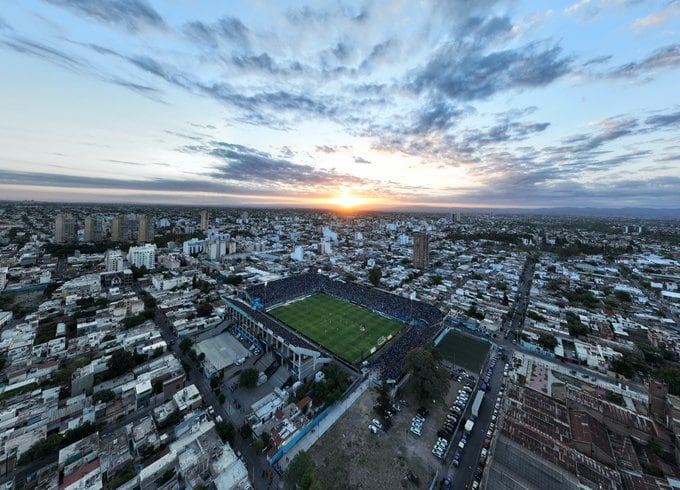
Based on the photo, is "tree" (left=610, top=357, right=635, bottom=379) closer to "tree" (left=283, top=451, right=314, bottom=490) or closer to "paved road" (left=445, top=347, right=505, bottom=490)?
"paved road" (left=445, top=347, right=505, bottom=490)

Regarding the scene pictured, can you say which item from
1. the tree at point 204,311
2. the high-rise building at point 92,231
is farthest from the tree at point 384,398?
the high-rise building at point 92,231

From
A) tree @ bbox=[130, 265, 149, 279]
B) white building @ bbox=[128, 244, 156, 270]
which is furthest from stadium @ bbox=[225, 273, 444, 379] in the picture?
white building @ bbox=[128, 244, 156, 270]

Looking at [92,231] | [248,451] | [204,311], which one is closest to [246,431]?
[248,451]

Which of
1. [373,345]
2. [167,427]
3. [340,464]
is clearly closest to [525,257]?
[373,345]

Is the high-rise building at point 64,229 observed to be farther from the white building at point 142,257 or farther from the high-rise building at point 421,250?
the high-rise building at point 421,250

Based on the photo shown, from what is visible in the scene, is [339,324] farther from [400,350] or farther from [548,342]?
[548,342]

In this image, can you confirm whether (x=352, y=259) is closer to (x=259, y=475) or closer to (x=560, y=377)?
(x=560, y=377)
